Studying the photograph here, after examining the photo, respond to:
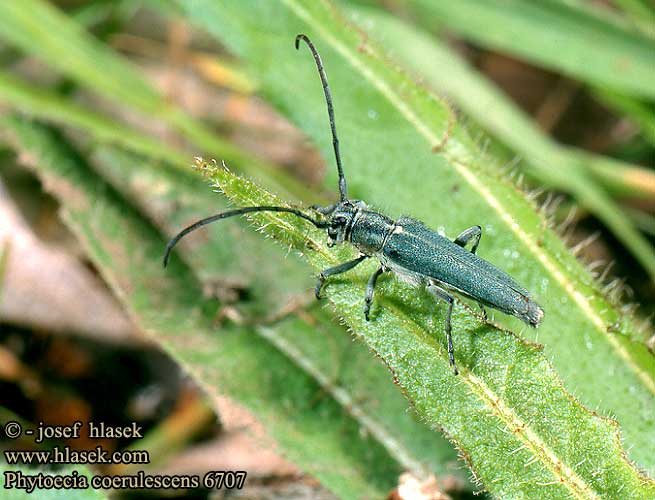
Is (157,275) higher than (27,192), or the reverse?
(27,192)

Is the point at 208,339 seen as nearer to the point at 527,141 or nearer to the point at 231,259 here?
the point at 231,259

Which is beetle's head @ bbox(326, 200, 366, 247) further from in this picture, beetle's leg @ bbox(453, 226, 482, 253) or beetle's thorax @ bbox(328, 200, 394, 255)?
beetle's leg @ bbox(453, 226, 482, 253)

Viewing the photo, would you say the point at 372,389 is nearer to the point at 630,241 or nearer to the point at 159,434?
the point at 159,434

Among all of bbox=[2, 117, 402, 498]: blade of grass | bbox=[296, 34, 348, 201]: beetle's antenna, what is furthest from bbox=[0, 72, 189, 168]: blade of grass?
bbox=[296, 34, 348, 201]: beetle's antenna

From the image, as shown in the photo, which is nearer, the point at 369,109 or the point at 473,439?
the point at 473,439

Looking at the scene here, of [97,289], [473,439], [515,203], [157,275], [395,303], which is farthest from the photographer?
[97,289]

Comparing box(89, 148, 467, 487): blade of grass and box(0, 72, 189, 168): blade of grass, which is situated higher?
box(0, 72, 189, 168): blade of grass

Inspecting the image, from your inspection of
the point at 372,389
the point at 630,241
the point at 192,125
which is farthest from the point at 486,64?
the point at 372,389
